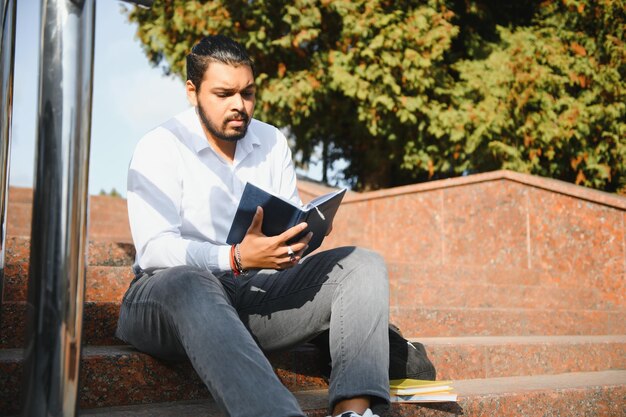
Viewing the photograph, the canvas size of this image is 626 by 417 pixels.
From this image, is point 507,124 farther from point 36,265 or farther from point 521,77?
point 36,265

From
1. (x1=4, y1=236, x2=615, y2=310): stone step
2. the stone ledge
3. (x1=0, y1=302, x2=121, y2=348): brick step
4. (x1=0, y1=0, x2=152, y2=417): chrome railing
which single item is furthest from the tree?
(x1=0, y1=0, x2=152, y2=417): chrome railing

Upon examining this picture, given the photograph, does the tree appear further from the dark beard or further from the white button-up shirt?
the dark beard

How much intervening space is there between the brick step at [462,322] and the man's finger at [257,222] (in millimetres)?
946

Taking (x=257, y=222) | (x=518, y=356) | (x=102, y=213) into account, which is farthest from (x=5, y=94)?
(x=102, y=213)

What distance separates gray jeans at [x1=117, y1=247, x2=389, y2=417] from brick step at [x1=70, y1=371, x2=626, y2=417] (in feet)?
0.70

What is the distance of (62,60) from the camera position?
3.89ft

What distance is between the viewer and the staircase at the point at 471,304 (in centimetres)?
244

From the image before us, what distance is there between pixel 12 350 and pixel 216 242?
0.90 meters

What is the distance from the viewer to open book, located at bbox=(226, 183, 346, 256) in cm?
212

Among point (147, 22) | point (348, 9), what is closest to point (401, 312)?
point (348, 9)

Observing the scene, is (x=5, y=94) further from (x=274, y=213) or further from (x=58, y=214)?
(x=274, y=213)

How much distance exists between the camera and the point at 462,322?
4051 millimetres

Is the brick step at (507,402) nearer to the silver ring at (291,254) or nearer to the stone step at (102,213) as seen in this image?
the silver ring at (291,254)

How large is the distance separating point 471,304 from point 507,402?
212 cm
